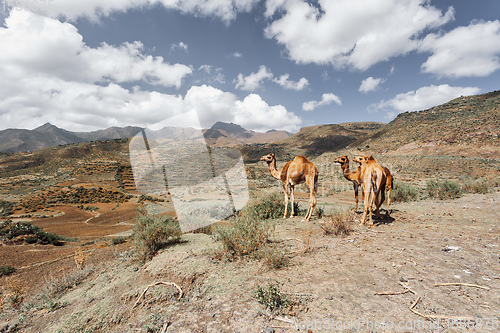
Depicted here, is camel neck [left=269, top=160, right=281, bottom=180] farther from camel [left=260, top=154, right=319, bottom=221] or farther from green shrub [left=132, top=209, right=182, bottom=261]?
green shrub [left=132, top=209, right=182, bottom=261]

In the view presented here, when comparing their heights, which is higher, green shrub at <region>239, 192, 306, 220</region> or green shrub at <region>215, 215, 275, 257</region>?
green shrub at <region>215, 215, 275, 257</region>

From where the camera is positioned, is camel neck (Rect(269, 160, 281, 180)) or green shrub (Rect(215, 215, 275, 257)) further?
camel neck (Rect(269, 160, 281, 180))

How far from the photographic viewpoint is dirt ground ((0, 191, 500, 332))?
2525 mm

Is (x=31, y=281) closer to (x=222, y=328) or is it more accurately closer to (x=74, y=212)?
(x=222, y=328)

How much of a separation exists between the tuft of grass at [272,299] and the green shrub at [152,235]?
3713mm

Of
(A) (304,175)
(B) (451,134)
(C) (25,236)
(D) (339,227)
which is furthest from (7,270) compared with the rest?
(B) (451,134)

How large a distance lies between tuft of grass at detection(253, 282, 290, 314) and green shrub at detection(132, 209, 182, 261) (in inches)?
146

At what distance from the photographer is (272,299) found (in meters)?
2.83

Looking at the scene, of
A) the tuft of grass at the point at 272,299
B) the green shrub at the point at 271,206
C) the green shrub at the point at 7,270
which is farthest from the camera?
the green shrub at the point at 271,206

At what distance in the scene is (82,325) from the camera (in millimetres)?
3135

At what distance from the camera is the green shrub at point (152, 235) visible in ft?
17.9

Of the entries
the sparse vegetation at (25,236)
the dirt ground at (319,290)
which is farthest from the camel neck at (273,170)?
the sparse vegetation at (25,236)

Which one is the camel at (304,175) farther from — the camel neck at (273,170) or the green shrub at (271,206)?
the green shrub at (271,206)

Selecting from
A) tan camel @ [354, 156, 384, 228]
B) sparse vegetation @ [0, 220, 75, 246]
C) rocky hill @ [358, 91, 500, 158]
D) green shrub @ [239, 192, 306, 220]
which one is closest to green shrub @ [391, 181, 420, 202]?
green shrub @ [239, 192, 306, 220]
